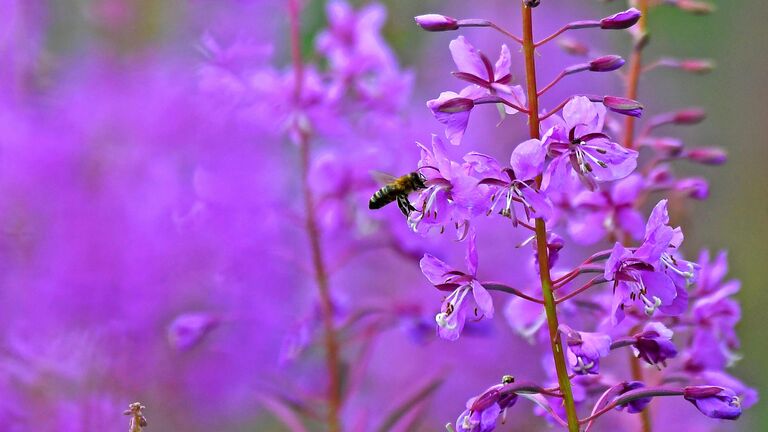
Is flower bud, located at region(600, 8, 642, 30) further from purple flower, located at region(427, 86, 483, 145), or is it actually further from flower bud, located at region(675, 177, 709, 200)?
flower bud, located at region(675, 177, 709, 200)

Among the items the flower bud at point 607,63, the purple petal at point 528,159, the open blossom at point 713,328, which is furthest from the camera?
the open blossom at point 713,328

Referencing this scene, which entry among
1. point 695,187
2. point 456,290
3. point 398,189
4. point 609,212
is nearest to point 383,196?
point 398,189

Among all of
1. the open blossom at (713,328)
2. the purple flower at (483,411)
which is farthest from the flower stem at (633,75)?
the purple flower at (483,411)

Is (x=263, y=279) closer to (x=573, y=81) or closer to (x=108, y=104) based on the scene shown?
(x=108, y=104)

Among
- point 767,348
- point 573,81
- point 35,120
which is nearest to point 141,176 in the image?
point 35,120

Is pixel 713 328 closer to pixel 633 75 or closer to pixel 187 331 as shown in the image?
pixel 633 75

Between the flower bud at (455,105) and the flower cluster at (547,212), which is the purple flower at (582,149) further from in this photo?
the flower bud at (455,105)

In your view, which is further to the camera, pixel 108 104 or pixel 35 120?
pixel 108 104
